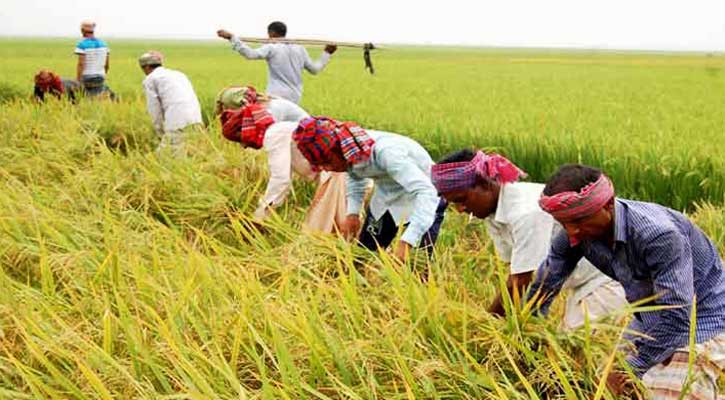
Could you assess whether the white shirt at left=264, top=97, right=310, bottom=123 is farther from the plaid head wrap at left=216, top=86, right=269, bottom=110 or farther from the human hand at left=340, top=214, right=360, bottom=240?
the human hand at left=340, top=214, right=360, bottom=240

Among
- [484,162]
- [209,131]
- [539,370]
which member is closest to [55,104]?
[209,131]

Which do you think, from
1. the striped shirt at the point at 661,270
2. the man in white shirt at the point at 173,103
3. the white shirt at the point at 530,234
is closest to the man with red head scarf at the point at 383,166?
the white shirt at the point at 530,234

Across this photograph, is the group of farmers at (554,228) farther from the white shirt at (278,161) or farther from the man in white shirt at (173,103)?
the man in white shirt at (173,103)

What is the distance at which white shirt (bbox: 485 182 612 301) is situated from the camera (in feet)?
7.64

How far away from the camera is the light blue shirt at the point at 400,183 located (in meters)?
2.83

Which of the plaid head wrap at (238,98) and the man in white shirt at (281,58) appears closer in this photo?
the plaid head wrap at (238,98)

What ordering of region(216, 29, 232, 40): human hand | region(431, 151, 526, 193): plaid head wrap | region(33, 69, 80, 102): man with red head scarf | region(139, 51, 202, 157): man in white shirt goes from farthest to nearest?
1. region(33, 69, 80, 102): man with red head scarf
2. region(216, 29, 232, 40): human hand
3. region(139, 51, 202, 157): man in white shirt
4. region(431, 151, 526, 193): plaid head wrap

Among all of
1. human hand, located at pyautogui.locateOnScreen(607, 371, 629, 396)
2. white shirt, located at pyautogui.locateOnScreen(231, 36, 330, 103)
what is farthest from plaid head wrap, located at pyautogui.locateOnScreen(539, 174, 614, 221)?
white shirt, located at pyautogui.locateOnScreen(231, 36, 330, 103)

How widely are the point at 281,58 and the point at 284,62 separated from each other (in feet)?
0.14

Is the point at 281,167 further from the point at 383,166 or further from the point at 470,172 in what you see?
the point at 470,172

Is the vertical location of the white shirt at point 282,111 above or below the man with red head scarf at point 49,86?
above

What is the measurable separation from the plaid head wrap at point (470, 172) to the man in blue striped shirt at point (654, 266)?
0.42 meters

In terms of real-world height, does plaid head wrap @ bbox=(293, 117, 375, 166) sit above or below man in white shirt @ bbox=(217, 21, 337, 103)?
below

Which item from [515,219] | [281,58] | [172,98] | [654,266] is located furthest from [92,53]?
[654,266]
